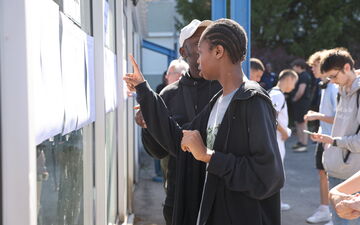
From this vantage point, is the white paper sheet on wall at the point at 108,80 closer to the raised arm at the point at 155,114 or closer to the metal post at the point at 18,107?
the raised arm at the point at 155,114

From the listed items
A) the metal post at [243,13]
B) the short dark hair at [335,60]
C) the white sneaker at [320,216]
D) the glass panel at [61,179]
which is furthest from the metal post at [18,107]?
the white sneaker at [320,216]

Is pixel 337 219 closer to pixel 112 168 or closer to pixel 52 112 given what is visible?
pixel 112 168

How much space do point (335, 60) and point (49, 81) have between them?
3.10m

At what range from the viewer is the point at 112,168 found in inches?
184

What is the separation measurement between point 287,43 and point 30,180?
19416 mm

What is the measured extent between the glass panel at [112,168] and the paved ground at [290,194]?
46.6 inches

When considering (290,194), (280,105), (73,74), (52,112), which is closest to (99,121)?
(73,74)

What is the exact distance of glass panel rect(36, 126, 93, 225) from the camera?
6.35 ft

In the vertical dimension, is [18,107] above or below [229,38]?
below

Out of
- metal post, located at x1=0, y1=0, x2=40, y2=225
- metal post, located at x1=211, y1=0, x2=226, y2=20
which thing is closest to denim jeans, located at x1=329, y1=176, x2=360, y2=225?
metal post, located at x1=211, y1=0, x2=226, y2=20

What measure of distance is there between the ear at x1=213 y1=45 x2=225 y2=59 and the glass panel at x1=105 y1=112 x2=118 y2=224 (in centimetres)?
213

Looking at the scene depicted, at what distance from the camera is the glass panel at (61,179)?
1935 millimetres

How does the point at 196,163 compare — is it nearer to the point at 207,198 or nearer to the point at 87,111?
the point at 207,198

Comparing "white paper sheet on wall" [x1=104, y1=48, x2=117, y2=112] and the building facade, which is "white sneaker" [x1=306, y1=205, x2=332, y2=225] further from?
the building facade
